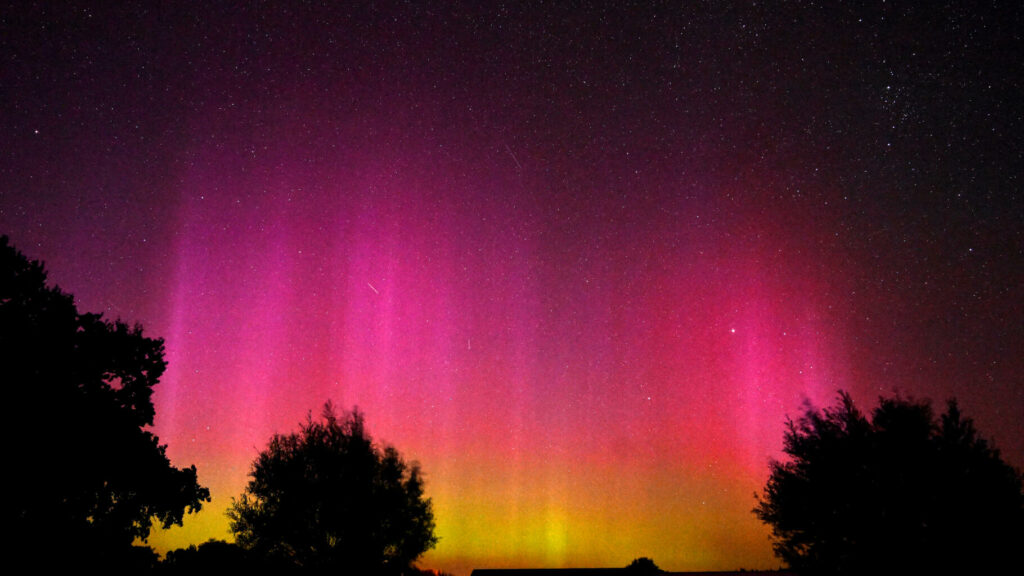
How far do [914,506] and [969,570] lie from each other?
2717 millimetres

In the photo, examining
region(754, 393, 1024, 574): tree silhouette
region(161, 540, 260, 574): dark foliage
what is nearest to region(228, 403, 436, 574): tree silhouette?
region(161, 540, 260, 574): dark foliage

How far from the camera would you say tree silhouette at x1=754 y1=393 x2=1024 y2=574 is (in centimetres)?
2267

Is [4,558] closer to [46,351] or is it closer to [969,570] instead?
[46,351]

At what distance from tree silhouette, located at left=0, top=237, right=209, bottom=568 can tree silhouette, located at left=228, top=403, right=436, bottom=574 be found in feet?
38.2

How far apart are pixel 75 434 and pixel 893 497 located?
31.8 meters

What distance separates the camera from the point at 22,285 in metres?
19.3

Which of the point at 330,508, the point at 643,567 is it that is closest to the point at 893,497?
the point at 643,567

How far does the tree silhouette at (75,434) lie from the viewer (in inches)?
701

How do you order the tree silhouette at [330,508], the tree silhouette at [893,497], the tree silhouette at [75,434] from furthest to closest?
the tree silhouette at [330,508] < the tree silhouette at [893,497] < the tree silhouette at [75,434]

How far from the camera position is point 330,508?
33875 mm

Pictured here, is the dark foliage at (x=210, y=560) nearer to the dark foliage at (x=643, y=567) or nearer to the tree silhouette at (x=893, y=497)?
the dark foliage at (x=643, y=567)

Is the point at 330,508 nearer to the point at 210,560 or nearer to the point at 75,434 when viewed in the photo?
the point at 210,560

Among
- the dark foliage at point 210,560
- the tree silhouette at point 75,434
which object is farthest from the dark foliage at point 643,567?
the tree silhouette at point 75,434

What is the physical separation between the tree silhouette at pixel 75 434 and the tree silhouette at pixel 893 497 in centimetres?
2710
